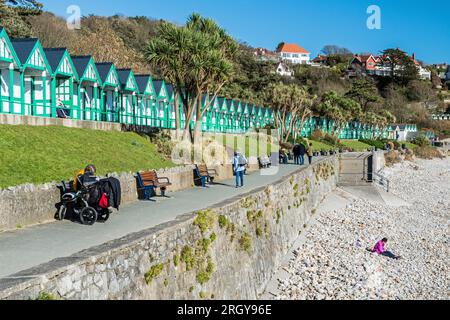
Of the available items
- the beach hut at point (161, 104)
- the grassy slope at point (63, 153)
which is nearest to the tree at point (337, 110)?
the beach hut at point (161, 104)

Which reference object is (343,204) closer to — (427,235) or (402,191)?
(427,235)

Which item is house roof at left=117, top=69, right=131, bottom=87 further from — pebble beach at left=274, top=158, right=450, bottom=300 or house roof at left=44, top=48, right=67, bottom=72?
pebble beach at left=274, top=158, right=450, bottom=300

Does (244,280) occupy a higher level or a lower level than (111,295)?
lower

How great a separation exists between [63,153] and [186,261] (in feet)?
31.0

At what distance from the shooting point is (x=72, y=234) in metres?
9.67

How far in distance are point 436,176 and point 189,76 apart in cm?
3899

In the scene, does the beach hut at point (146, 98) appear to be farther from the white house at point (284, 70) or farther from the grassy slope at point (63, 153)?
the white house at point (284, 70)

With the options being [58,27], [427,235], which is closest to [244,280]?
[427,235]

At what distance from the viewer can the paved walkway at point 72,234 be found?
7.58m

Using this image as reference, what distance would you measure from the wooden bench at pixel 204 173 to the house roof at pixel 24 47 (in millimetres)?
10452

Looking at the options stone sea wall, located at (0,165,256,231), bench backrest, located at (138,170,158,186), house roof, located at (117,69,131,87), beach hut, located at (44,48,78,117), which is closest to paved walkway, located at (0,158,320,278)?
stone sea wall, located at (0,165,256,231)

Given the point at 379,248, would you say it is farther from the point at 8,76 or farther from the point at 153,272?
the point at 8,76

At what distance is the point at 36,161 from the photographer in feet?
45.6

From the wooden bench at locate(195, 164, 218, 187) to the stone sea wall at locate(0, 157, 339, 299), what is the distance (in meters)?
3.76
